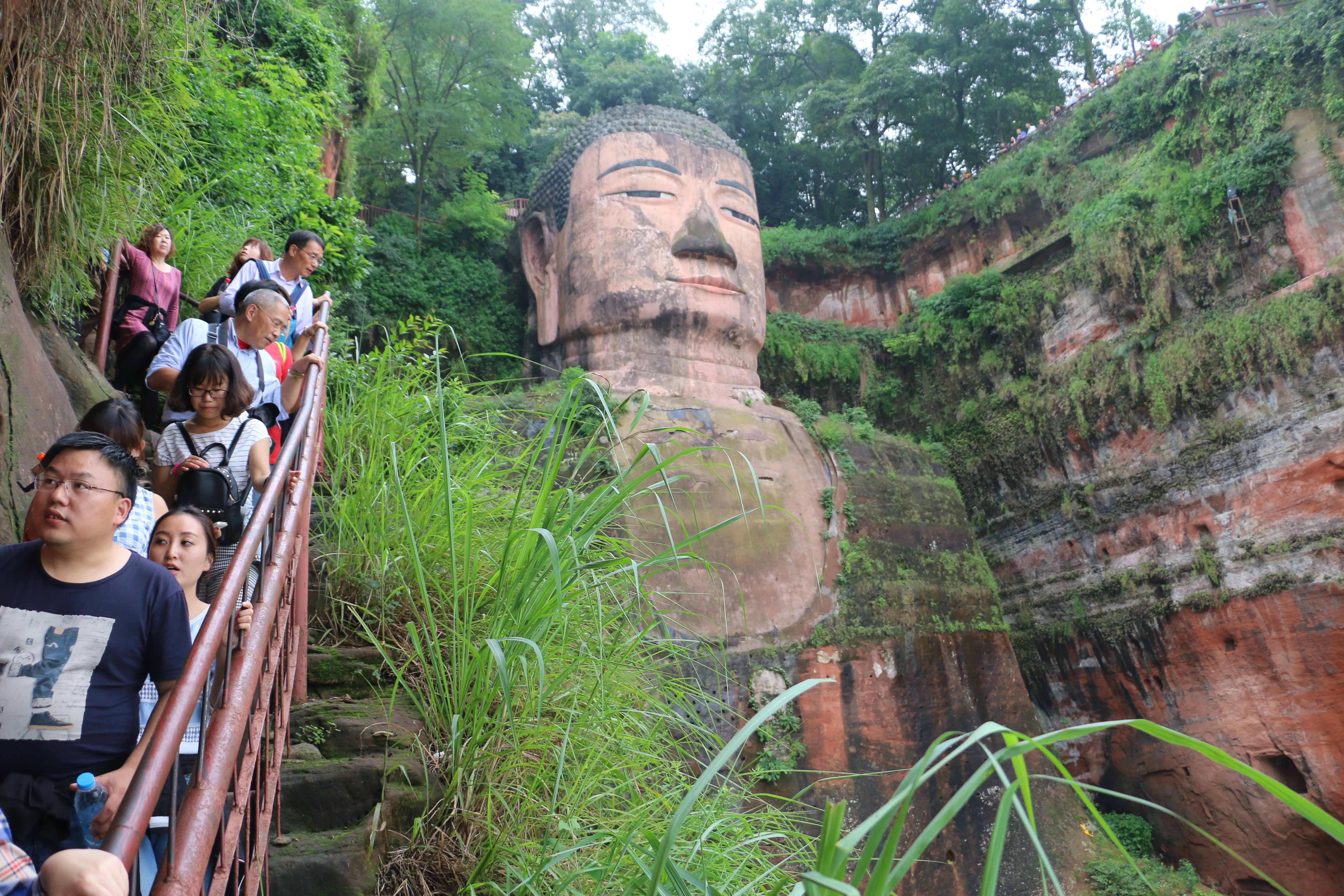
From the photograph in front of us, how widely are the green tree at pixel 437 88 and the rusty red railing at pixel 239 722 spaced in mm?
12206

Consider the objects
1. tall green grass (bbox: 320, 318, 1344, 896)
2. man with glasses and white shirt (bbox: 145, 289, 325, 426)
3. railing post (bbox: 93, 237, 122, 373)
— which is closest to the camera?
tall green grass (bbox: 320, 318, 1344, 896)

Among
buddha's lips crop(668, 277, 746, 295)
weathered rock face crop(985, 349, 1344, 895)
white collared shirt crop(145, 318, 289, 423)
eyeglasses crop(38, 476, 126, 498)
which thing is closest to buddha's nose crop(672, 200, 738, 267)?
buddha's lips crop(668, 277, 746, 295)

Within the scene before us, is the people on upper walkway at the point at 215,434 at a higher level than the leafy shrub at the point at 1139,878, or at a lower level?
higher

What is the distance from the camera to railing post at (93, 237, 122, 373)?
373 cm

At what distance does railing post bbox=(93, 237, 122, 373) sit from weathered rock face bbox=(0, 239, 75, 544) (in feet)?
1.04

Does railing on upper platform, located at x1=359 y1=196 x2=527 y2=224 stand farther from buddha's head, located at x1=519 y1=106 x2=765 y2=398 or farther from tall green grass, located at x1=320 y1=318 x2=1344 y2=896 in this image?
tall green grass, located at x1=320 y1=318 x2=1344 y2=896

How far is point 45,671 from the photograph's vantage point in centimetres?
159

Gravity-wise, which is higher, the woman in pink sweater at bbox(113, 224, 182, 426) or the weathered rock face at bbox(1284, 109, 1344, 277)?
the weathered rock face at bbox(1284, 109, 1344, 277)

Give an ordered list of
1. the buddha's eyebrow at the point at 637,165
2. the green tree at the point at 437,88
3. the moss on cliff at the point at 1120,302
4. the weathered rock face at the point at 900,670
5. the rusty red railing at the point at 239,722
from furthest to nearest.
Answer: the green tree at the point at 437,88 < the moss on cliff at the point at 1120,302 < the buddha's eyebrow at the point at 637,165 < the weathered rock face at the point at 900,670 < the rusty red railing at the point at 239,722

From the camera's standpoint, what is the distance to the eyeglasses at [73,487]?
1681mm

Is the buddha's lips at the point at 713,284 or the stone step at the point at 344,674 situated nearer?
the stone step at the point at 344,674

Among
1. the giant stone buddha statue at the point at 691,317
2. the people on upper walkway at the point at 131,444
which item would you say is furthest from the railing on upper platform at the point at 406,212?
the people on upper walkway at the point at 131,444

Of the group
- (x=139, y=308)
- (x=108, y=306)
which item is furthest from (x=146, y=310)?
(x=108, y=306)

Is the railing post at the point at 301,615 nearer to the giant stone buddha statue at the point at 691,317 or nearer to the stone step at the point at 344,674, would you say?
the stone step at the point at 344,674
